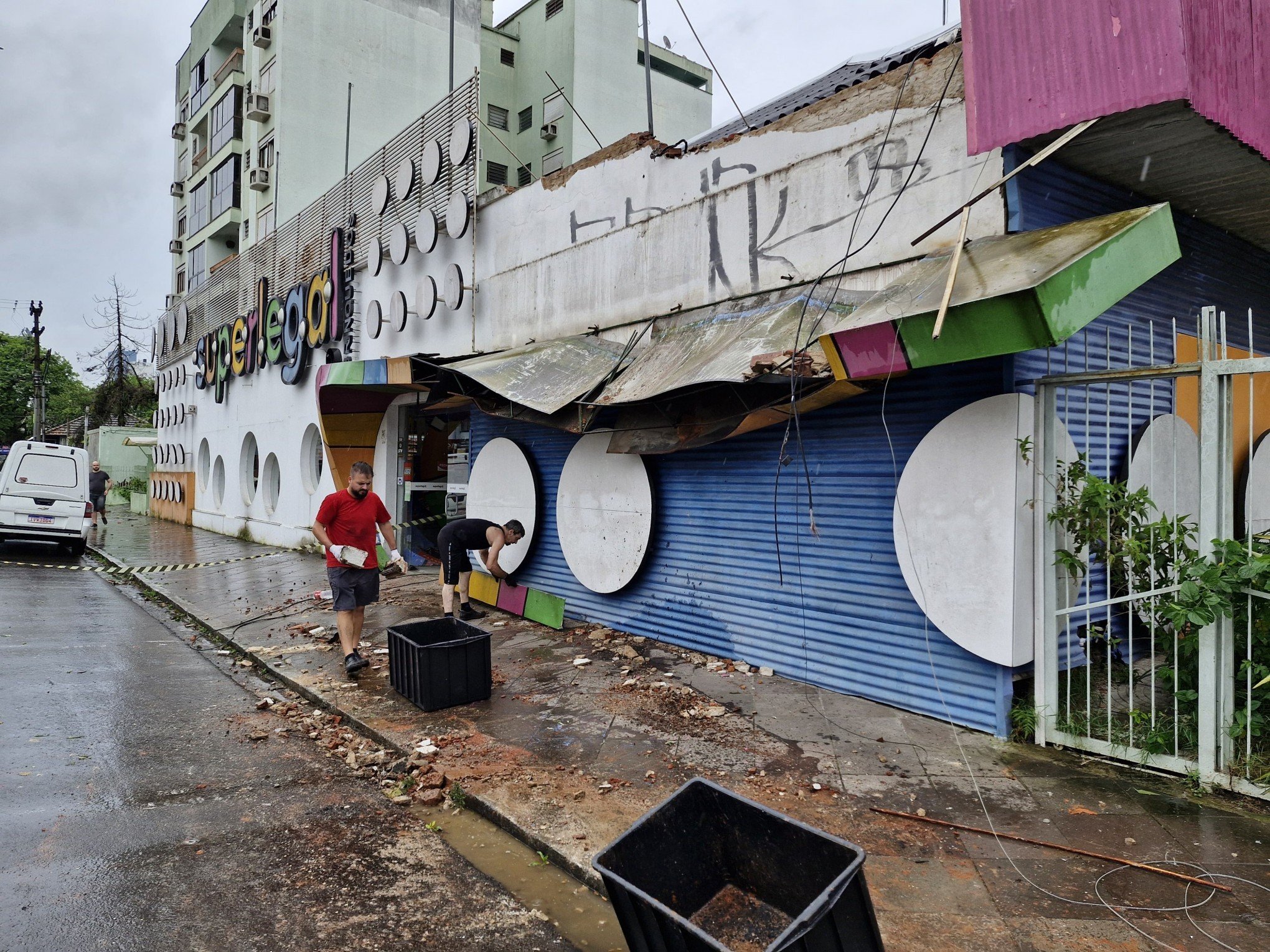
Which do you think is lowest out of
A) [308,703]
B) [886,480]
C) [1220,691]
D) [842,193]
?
[308,703]

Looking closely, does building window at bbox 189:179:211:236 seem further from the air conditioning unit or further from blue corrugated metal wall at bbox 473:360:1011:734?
blue corrugated metal wall at bbox 473:360:1011:734

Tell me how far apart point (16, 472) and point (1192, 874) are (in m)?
18.3

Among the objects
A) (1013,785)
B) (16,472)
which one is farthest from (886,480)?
(16,472)

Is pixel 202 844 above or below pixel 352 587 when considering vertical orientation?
below

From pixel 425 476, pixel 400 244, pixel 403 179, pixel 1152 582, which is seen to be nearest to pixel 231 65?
pixel 403 179

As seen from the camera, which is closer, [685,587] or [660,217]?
[685,587]

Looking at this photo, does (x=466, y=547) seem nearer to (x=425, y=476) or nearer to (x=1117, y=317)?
(x=425, y=476)

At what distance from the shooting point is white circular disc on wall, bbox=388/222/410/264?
1226 centimetres

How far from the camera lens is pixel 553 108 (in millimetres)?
31281

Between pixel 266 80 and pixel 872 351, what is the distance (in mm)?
28305

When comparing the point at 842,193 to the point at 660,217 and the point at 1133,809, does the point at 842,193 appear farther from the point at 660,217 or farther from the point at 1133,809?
the point at 1133,809

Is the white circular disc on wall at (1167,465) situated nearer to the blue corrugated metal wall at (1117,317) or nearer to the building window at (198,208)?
the blue corrugated metal wall at (1117,317)

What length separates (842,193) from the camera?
6.16 meters

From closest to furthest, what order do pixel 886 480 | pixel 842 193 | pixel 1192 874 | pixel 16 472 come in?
pixel 1192 874 → pixel 886 480 → pixel 842 193 → pixel 16 472
